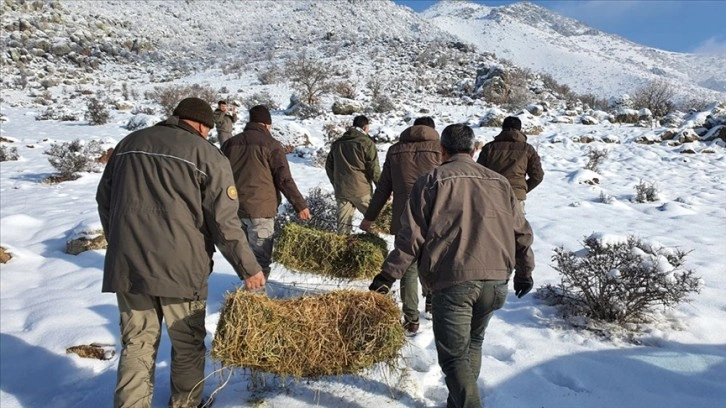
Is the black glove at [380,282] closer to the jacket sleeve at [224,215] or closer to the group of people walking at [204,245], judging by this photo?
the group of people walking at [204,245]

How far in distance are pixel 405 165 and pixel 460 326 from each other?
179 centimetres

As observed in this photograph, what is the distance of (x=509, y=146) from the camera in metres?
4.71

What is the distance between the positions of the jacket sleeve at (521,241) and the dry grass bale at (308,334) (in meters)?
0.79

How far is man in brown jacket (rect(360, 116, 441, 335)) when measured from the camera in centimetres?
369

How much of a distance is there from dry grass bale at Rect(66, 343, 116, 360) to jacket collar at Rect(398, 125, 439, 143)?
3.01 metres

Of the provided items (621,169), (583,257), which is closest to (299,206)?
(583,257)

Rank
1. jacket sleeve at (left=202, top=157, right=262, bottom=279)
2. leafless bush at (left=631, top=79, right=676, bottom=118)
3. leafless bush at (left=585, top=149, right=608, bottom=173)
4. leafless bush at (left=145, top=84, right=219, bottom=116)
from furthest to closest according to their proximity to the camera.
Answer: leafless bush at (left=631, top=79, right=676, bottom=118) < leafless bush at (left=145, top=84, right=219, bottom=116) < leafless bush at (left=585, top=149, right=608, bottom=173) < jacket sleeve at (left=202, top=157, right=262, bottom=279)

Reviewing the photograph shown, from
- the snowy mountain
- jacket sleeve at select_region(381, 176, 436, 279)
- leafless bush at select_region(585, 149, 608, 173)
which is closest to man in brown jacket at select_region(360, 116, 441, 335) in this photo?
jacket sleeve at select_region(381, 176, 436, 279)

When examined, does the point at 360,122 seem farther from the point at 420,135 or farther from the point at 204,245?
the point at 204,245

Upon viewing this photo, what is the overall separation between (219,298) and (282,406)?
2078mm

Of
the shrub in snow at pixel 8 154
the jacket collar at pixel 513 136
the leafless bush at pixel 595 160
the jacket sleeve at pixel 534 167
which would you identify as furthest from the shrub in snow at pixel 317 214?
the shrub in snow at pixel 8 154

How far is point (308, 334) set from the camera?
2.40 meters

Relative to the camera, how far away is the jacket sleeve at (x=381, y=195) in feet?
12.6

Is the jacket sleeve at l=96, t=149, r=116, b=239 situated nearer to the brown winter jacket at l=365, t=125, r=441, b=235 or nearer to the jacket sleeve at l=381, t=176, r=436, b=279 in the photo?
the jacket sleeve at l=381, t=176, r=436, b=279
